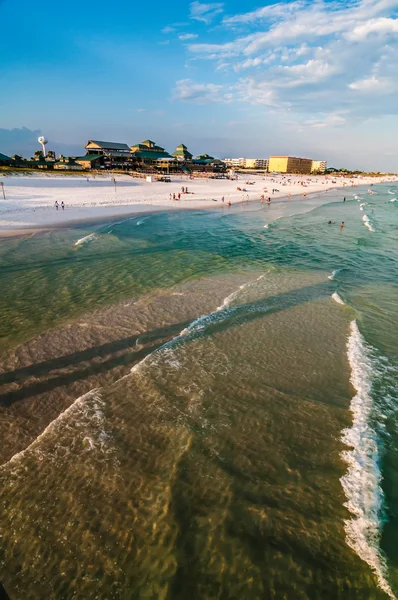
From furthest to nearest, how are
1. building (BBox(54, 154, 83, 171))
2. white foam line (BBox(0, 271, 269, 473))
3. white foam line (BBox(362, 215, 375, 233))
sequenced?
building (BBox(54, 154, 83, 171)) < white foam line (BBox(362, 215, 375, 233)) < white foam line (BBox(0, 271, 269, 473))

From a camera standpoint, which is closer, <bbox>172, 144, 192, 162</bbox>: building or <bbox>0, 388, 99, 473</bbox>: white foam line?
<bbox>0, 388, 99, 473</bbox>: white foam line

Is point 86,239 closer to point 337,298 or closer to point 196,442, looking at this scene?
point 337,298

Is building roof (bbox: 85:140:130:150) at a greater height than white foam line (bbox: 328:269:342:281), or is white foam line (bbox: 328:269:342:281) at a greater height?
building roof (bbox: 85:140:130:150)

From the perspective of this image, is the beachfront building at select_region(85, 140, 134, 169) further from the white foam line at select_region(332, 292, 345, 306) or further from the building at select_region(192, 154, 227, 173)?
the white foam line at select_region(332, 292, 345, 306)

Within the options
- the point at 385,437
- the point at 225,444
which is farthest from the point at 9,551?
the point at 385,437

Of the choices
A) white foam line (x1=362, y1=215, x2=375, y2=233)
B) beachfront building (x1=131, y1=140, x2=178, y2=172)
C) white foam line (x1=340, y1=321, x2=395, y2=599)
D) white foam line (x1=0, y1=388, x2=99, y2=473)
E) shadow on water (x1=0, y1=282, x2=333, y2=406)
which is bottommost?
white foam line (x1=340, y1=321, x2=395, y2=599)

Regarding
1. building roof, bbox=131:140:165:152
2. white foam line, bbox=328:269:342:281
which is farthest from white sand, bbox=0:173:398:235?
white foam line, bbox=328:269:342:281

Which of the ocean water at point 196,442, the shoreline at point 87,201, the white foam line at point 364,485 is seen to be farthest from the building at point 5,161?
the white foam line at point 364,485

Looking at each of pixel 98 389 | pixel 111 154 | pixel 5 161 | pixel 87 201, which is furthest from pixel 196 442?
pixel 111 154
